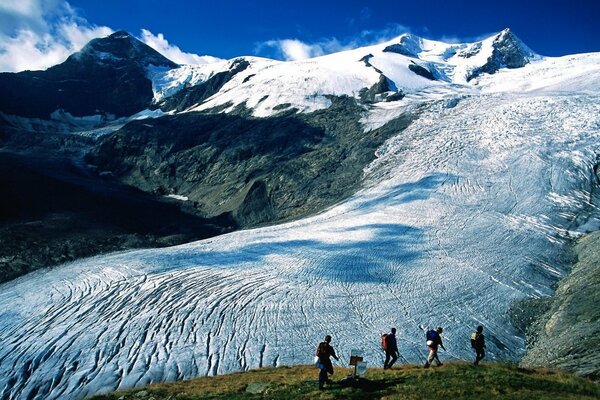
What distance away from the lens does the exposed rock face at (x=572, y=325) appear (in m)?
23.3

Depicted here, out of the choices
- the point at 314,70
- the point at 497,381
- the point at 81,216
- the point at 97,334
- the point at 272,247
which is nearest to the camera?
the point at 497,381

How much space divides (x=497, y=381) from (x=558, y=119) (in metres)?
62.2

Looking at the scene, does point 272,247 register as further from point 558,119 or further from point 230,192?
point 558,119

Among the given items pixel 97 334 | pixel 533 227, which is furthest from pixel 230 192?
pixel 97 334

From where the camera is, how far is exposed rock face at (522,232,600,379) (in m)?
23.3

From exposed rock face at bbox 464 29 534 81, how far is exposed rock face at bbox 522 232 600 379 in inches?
4357

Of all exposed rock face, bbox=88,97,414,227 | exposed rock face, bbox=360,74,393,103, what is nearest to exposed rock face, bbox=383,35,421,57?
exposed rock face, bbox=360,74,393,103

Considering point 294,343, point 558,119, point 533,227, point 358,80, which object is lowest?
point 294,343

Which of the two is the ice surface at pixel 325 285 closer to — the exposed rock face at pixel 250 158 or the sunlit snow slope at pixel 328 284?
the sunlit snow slope at pixel 328 284

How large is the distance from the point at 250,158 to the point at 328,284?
51.2 metres

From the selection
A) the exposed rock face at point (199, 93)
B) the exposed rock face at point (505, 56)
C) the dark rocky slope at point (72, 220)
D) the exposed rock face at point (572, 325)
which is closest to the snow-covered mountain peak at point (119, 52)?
the exposed rock face at point (199, 93)

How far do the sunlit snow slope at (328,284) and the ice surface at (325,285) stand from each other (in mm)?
115

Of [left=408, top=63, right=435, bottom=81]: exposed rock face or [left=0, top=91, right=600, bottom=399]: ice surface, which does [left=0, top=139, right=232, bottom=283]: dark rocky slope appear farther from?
[left=408, top=63, right=435, bottom=81]: exposed rock face

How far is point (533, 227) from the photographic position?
45.3 metres
